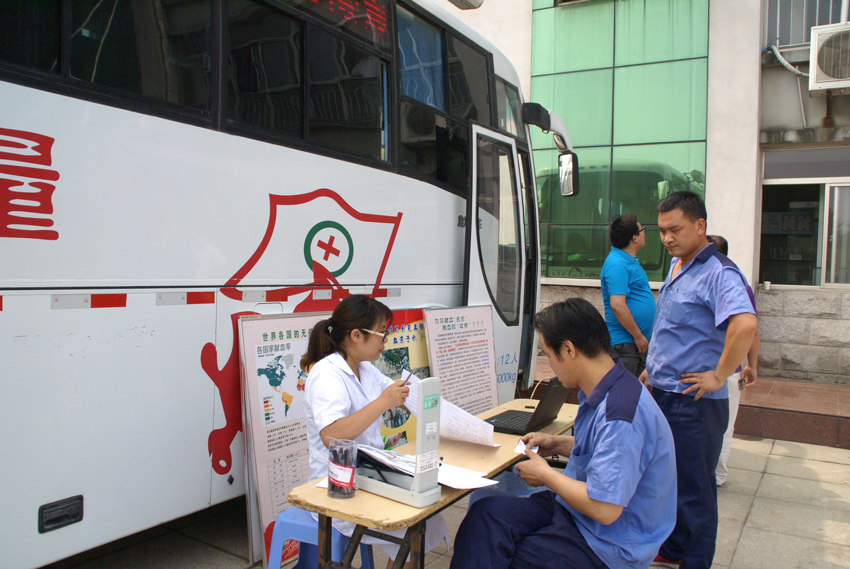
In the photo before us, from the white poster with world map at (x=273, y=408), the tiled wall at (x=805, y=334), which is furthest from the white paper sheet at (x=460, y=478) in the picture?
the tiled wall at (x=805, y=334)

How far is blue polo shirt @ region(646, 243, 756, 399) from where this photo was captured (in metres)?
2.82

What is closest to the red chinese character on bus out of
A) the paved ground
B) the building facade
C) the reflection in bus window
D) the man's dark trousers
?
the paved ground

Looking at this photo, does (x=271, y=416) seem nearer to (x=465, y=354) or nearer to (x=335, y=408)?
(x=335, y=408)

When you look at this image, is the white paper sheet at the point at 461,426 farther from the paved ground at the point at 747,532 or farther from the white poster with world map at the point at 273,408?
the paved ground at the point at 747,532

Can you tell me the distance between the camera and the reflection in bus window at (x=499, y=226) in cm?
490

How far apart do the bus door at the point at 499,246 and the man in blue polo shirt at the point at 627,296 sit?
Result: 3.34 ft

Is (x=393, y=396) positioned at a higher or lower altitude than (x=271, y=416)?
higher

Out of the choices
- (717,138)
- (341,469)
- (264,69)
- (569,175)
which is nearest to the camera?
(341,469)

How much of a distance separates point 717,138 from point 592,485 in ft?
27.6

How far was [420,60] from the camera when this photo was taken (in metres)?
4.26

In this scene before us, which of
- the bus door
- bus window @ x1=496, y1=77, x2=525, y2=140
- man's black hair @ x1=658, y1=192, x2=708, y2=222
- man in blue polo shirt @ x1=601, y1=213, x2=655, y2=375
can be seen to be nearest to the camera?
man's black hair @ x1=658, y1=192, x2=708, y2=222

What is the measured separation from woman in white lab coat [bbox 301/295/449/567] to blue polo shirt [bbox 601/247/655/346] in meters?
2.26

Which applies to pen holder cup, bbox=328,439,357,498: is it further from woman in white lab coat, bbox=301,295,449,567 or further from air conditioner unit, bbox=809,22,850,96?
air conditioner unit, bbox=809,22,850,96

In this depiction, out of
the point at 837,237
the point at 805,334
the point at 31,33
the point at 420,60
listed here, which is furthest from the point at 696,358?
the point at 837,237
